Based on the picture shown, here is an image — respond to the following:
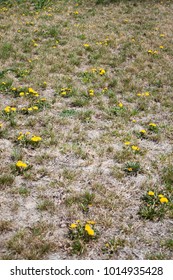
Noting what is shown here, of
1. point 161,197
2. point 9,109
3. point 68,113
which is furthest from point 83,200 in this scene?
point 9,109

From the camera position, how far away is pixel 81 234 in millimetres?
4441

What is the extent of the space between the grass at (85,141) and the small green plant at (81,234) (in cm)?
2

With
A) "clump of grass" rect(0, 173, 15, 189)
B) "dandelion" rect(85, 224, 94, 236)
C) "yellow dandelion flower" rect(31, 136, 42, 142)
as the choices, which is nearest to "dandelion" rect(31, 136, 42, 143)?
"yellow dandelion flower" rect(31, 136, 42, 142)

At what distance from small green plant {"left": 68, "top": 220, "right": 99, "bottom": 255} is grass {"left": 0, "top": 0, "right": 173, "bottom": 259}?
0.02 metres

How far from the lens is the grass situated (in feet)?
Result: 14.8

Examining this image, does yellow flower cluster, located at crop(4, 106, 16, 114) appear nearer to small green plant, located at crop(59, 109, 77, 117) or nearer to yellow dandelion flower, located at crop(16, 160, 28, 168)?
small green plant, located at crop(59, 109, 77, 117)

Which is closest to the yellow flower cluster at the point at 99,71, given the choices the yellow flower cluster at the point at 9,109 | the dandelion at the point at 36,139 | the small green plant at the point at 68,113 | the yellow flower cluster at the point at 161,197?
the small green plant at the point at 68,113

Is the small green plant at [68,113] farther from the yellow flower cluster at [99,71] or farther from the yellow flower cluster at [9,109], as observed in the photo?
the yellow flower cluster at [99,71]

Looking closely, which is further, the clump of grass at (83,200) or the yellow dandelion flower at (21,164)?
the yellow dandelion flower at (21,164)

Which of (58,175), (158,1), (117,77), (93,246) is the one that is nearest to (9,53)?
(117,77)

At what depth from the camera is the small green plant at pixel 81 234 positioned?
428cm

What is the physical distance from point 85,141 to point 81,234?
7.42ft

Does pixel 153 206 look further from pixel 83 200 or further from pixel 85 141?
pixel 85 141
